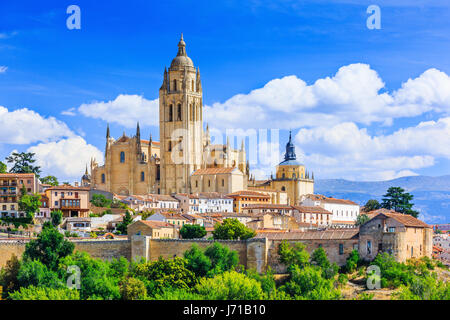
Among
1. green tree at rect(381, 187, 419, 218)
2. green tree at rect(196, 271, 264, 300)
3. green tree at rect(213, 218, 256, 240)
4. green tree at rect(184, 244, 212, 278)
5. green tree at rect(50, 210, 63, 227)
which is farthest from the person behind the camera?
green tree at rect(381, 187, 419, 218)

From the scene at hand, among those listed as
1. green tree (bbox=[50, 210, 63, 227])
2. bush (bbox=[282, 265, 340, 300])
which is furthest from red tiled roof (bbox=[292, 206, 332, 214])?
bush (bbox=[282, 265, 340, 300])

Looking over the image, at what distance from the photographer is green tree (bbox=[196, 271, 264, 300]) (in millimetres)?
46312

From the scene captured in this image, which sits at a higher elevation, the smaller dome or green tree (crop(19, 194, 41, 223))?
the smaller dome

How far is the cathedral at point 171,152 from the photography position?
4798 inches

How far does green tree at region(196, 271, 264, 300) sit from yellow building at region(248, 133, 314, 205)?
7132cm

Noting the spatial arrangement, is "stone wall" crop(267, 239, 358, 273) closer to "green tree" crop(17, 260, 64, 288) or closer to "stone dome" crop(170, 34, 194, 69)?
"green tree" crop(17, 260, 64, 288)

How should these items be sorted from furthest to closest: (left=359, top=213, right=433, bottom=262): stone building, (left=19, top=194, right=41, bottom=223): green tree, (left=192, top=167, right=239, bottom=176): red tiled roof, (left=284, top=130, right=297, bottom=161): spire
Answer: (left=284, top=130, right=297, bottom=161): spire
(left=192, top=167, right=239, bottom=176): red tiled roof
(left=19, top=194, right=41, bottom=223): green tree
(left=359, top=213, right=433, bottom=262): stone building

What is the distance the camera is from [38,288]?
168ft

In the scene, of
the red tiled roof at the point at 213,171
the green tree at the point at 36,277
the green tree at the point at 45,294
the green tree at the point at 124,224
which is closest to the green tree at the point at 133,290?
the green tree at the point at 45,294

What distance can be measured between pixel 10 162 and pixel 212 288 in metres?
65.0

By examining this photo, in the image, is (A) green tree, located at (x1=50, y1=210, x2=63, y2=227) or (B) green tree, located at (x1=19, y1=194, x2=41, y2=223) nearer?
(A) green tree, located at (x1=50, y1=210, x2=63, y2=227)

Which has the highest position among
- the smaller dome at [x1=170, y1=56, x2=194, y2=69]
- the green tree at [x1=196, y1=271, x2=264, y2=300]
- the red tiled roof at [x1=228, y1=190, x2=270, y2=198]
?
the smaller dome at [x1=170, y1=56, x2=194, y2=69]

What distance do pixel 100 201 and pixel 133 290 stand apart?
139ft
